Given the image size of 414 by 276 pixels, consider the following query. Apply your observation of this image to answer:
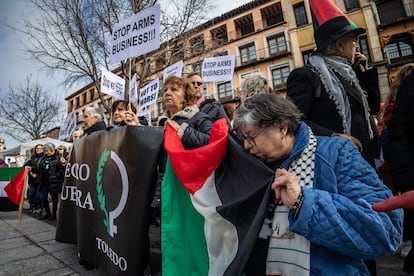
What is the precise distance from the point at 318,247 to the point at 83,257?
212 centimetres

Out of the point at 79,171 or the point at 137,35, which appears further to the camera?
the point at 137,35

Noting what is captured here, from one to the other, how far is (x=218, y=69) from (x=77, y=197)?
4156mm

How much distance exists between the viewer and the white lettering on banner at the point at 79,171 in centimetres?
229

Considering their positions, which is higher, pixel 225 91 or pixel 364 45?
pixel 364 45

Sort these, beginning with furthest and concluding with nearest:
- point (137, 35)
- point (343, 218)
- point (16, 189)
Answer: point (16, 189), point (137, 35), point (343, 218)

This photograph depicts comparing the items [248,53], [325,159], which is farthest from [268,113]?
[248,53]

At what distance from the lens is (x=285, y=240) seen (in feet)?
3.33

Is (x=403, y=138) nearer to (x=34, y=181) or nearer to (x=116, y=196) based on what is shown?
(x=116, y=196)

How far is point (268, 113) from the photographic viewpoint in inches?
43.8

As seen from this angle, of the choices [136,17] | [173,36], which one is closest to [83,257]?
[136,17]

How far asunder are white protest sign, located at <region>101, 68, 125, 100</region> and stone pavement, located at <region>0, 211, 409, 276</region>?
7.73 ft

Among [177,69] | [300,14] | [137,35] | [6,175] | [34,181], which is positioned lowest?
[34,181]

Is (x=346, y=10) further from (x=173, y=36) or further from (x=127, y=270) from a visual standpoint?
(x=127, y=270)

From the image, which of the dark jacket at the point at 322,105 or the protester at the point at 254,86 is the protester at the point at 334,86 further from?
the protester at the point at 254,86
